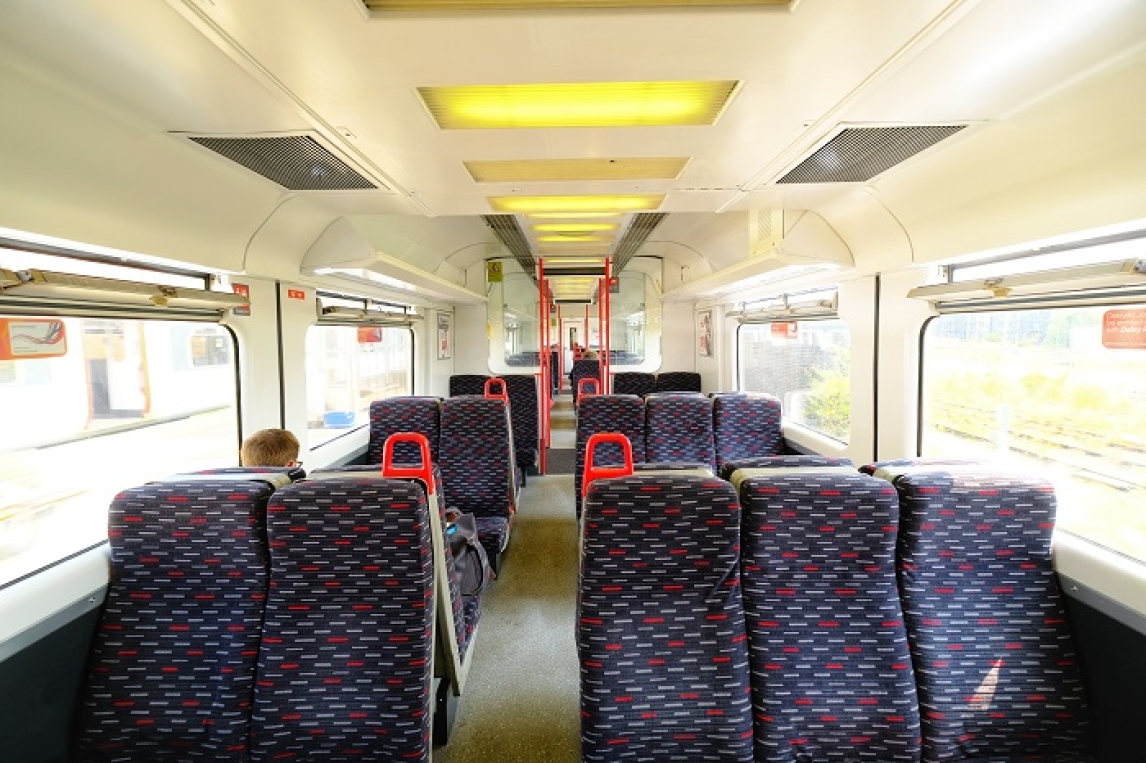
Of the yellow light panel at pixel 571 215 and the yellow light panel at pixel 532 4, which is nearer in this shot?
the yellow light panel at pixel 532 4

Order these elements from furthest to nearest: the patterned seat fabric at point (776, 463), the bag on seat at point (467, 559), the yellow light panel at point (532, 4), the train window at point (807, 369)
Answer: the train window at point (807, 369) < the bag on seat at point (467, 559) < the patterned seat fabric at point (776, 463) < the yellow light panel at point (532, 4)

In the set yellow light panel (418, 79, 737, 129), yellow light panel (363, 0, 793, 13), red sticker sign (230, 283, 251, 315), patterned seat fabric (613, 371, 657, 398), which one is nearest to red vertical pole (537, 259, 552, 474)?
patterned seat fabric (613, 371, 657, 398)

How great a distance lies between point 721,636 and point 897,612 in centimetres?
70

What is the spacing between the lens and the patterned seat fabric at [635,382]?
8055 mm

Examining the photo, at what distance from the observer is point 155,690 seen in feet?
5.94

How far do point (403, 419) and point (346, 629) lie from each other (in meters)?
2.77

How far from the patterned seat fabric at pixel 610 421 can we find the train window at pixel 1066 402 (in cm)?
239

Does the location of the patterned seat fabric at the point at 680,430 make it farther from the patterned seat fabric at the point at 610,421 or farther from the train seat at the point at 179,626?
the train seat at the point at 179,626

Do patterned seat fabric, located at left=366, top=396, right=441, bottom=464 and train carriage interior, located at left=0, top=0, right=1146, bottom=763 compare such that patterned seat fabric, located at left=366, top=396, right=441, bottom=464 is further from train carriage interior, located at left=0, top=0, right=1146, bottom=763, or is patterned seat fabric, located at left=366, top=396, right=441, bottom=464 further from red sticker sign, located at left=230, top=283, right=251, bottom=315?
train carriage interior, located at left=0, top=0, right=1146, bottom=763

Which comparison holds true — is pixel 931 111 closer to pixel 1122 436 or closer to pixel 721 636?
pixel 1122 436

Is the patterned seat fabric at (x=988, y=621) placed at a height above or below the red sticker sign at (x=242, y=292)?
below

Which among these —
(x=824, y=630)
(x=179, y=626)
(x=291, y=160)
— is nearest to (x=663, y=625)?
(x=824, y=630)

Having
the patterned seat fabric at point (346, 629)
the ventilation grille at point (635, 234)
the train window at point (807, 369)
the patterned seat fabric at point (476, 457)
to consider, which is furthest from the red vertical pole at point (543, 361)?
the patterned seat fabric at point (346, 629)

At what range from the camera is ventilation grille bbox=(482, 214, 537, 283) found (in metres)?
4.90
